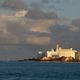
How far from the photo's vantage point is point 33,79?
123m

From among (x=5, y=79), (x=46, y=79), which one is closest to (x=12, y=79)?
(x=5, y=79)

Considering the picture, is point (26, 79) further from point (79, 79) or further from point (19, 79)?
point (79, 79)

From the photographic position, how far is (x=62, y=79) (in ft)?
408

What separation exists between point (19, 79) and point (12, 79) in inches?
67.2

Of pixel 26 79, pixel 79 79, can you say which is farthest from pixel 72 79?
pixel 26 79

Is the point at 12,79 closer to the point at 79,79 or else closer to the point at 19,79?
the point at 19,79

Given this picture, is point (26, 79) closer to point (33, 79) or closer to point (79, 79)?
point (33, 79)

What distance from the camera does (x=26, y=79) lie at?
12000cm

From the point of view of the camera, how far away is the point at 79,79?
12219cm

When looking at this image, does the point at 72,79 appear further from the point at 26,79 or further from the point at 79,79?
the point at 26,79

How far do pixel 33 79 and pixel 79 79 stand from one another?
10.7 metres

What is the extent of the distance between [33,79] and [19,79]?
5.36 m

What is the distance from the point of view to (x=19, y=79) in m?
118

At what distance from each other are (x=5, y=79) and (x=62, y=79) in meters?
14.6
